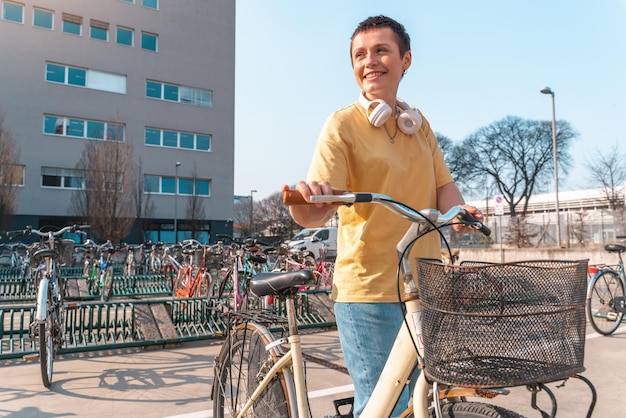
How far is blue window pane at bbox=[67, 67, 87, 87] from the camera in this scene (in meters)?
28.1

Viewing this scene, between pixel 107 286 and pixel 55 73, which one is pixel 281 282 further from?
pixel 55 73

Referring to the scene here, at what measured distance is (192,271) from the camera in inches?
351

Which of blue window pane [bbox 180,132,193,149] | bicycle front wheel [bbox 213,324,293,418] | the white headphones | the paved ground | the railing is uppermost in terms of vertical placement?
blue window pane [bbox 180,132,193,149]

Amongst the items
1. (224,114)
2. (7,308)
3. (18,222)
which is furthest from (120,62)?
(7,308)

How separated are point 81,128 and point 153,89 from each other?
515 centimetres

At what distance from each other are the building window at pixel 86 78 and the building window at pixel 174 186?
18.9 ft

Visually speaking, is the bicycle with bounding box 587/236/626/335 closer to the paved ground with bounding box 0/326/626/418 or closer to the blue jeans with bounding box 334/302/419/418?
the paved ground with bounding box 0/326/626/418

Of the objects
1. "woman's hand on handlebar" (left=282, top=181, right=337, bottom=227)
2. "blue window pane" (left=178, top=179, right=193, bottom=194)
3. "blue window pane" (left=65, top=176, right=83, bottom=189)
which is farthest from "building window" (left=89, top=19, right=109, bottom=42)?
"woman's hand on handlebar" (left=282, top=181, right=337, bottom=227)

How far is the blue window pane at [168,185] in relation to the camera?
30.9 meters

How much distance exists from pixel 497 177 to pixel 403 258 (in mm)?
45199

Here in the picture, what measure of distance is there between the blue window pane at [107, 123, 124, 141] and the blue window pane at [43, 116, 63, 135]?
2576 millimetres

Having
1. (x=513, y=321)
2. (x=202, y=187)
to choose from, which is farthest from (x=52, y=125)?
(x=513, y=321)

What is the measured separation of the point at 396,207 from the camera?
1.51 metres

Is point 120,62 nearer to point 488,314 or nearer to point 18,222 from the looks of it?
point 18,222
